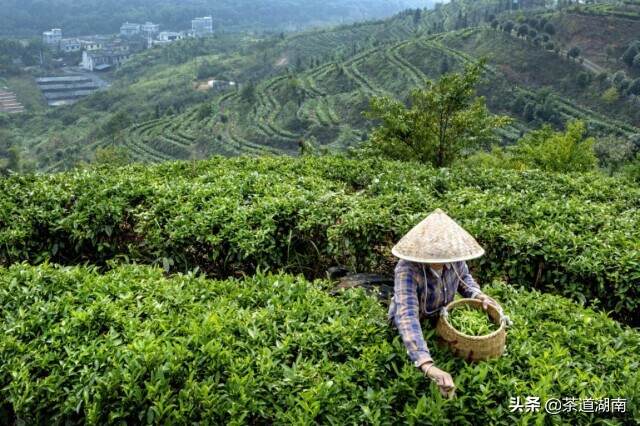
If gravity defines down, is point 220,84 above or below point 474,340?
below

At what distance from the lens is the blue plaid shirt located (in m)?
2.88

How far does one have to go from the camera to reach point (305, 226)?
5031 millimetres

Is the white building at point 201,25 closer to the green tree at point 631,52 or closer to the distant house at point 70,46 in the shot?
the distant house at point 70,46

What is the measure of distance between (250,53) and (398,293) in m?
118

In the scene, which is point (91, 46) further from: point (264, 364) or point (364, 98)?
point (264, 364)

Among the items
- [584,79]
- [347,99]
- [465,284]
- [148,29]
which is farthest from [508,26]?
[148,29]

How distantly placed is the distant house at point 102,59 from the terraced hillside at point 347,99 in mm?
62245

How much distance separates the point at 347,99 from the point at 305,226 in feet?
197

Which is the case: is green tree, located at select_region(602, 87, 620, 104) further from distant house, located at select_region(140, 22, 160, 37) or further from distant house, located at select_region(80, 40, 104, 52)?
distant house, located at select_region(140, 22, 160, 37)

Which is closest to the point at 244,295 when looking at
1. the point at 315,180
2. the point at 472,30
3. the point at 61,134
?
the point at 315,180

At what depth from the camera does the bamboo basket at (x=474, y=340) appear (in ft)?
9.56

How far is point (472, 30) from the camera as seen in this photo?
72.1 meters

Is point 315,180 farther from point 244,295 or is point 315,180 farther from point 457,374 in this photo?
point 457,374

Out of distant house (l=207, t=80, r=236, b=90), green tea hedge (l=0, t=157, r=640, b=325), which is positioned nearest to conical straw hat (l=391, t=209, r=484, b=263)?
green tea hedge (l=0, t=157, r=640, b=325)
